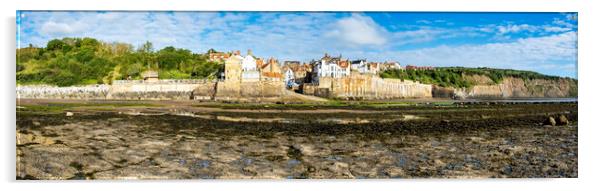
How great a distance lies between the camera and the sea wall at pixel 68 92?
4.71m

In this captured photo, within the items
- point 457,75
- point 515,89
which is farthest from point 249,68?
point 515,89

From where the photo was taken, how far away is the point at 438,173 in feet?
14.3

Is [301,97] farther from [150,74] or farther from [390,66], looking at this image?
[150,74]

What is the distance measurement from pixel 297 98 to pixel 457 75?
217cm

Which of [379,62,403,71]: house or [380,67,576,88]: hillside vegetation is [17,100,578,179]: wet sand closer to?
[380,67,576,88]: hillside vegetation

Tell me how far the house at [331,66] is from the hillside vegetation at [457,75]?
51cm

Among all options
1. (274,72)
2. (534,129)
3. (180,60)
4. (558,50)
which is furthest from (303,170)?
(534,129)

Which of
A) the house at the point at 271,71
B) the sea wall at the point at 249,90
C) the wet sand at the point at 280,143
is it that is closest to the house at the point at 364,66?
the wet sand at the point at 280,143

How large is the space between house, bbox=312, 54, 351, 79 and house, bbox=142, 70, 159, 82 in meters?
2.18

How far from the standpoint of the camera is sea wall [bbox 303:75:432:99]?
242 inches

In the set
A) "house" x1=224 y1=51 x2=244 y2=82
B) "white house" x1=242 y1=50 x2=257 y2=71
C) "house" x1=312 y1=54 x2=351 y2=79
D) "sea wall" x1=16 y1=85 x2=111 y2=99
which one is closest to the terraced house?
"house" x1=312 y1=54 x2=351 y2=79

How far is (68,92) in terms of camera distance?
545cm
